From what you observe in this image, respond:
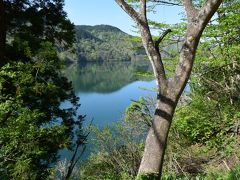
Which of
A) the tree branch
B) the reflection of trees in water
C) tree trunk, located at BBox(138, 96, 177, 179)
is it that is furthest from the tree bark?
the reflection of trees in water

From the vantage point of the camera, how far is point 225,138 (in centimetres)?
1020

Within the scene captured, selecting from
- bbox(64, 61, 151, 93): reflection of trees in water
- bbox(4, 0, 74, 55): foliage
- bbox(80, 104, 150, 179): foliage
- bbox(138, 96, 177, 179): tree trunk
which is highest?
bbox(4, 0, 74, 55): foliage

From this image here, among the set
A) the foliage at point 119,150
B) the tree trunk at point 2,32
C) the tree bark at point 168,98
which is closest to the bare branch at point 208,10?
the tree bark at point 168,98

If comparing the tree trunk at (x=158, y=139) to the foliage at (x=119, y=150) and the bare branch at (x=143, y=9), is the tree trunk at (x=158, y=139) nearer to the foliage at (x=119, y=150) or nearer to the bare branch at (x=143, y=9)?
the bare branch at (x=143, y=9)

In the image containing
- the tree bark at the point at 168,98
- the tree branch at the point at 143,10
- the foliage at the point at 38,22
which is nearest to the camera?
the tree bark at the point at 168,98

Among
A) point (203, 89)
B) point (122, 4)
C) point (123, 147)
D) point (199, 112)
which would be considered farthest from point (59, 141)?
point (122, 4)

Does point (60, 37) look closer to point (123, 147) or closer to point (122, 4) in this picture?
point (123, 147)

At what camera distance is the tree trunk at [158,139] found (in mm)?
4977

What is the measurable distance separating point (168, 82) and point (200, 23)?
91 centimetres

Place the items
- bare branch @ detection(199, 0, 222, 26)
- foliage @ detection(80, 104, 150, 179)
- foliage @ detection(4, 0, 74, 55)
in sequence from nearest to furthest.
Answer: bare branch @ detection(199, 0, 222, 26), foliage @ detection(80, 104, 150, 179), foliage @ detection(4, 0, 74, 55)

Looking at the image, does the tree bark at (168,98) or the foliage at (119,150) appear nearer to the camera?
the tree bark at (168,98)

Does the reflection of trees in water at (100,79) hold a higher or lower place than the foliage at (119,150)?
lower

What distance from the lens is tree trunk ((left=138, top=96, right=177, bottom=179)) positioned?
4977mm

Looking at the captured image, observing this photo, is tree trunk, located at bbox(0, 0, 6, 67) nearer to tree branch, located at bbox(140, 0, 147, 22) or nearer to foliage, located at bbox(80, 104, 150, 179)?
foliage, located at bbox(80, 104, 150, 179)
